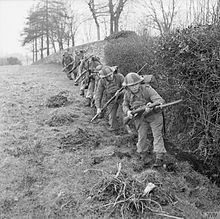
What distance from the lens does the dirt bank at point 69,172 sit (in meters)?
4.96

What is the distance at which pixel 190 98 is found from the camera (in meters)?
6.47

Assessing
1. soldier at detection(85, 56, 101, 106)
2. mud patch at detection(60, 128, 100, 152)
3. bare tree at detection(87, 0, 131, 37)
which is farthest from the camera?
bare tree at detection(87, 0, 131, 37)

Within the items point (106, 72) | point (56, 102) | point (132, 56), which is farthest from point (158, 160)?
point (56, 102)

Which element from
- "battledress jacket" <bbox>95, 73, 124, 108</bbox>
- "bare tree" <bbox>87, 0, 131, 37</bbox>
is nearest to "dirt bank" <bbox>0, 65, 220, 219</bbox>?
"battledress jacket" <bbox>95, 73, 124, 108</bbox>

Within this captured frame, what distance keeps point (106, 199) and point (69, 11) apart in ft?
112

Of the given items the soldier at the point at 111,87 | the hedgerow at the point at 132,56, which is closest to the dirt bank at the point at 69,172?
the soldier at the point at 111,87

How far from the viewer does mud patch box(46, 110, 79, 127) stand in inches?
371

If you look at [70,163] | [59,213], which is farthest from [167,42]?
[59,213]

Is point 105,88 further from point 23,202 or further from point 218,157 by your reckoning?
point 23,202

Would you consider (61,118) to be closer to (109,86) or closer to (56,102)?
(109,86)

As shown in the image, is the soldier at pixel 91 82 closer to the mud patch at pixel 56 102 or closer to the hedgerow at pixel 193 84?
the mud patch at pixel 56 102

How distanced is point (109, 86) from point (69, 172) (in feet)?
11.0

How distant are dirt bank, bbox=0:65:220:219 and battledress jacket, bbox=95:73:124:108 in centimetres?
96

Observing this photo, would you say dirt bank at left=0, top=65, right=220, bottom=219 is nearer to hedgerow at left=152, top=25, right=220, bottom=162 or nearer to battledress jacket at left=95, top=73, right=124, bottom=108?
hedgerow at left=152, top=25, right=220, bottom=162
